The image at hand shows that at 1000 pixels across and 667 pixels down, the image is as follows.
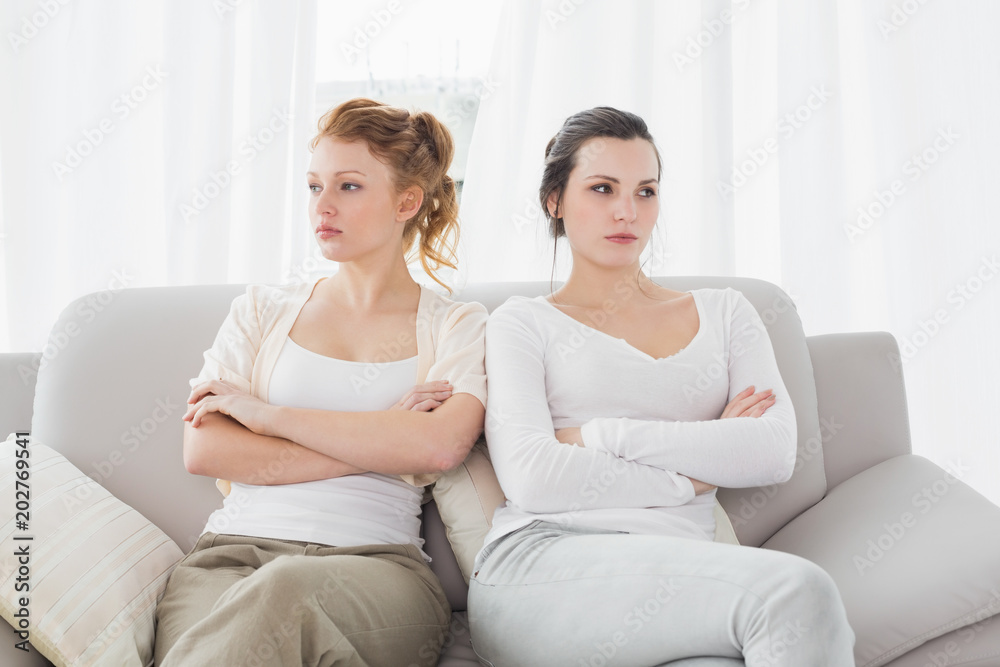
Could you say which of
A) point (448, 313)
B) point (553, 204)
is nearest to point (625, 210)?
point (553, 204)

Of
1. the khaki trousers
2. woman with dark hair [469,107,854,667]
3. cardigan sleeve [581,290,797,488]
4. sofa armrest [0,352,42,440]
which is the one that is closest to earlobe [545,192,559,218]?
woman with dark hair [469,107,854,667]

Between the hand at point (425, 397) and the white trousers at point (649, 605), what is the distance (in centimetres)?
28

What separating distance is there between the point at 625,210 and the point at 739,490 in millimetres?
591

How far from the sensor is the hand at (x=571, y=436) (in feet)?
4.72

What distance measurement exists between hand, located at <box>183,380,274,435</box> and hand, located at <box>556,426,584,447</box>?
516mm

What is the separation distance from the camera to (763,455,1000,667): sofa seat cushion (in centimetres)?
120

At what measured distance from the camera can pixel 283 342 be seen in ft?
5.16

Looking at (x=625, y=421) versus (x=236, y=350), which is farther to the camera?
(x=236, y=350)

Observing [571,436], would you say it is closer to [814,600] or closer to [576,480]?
[576,480]

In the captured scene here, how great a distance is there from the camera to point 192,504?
5.23 feet

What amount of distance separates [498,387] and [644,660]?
1.74ft

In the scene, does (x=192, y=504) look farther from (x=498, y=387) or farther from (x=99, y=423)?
(x=498, y=387)

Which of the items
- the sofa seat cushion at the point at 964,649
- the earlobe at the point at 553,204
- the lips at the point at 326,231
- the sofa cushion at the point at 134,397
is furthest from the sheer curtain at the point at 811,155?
the sofa seat cushion at the point at 964,649

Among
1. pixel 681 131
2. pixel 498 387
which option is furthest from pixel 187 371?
pixel 681 131
